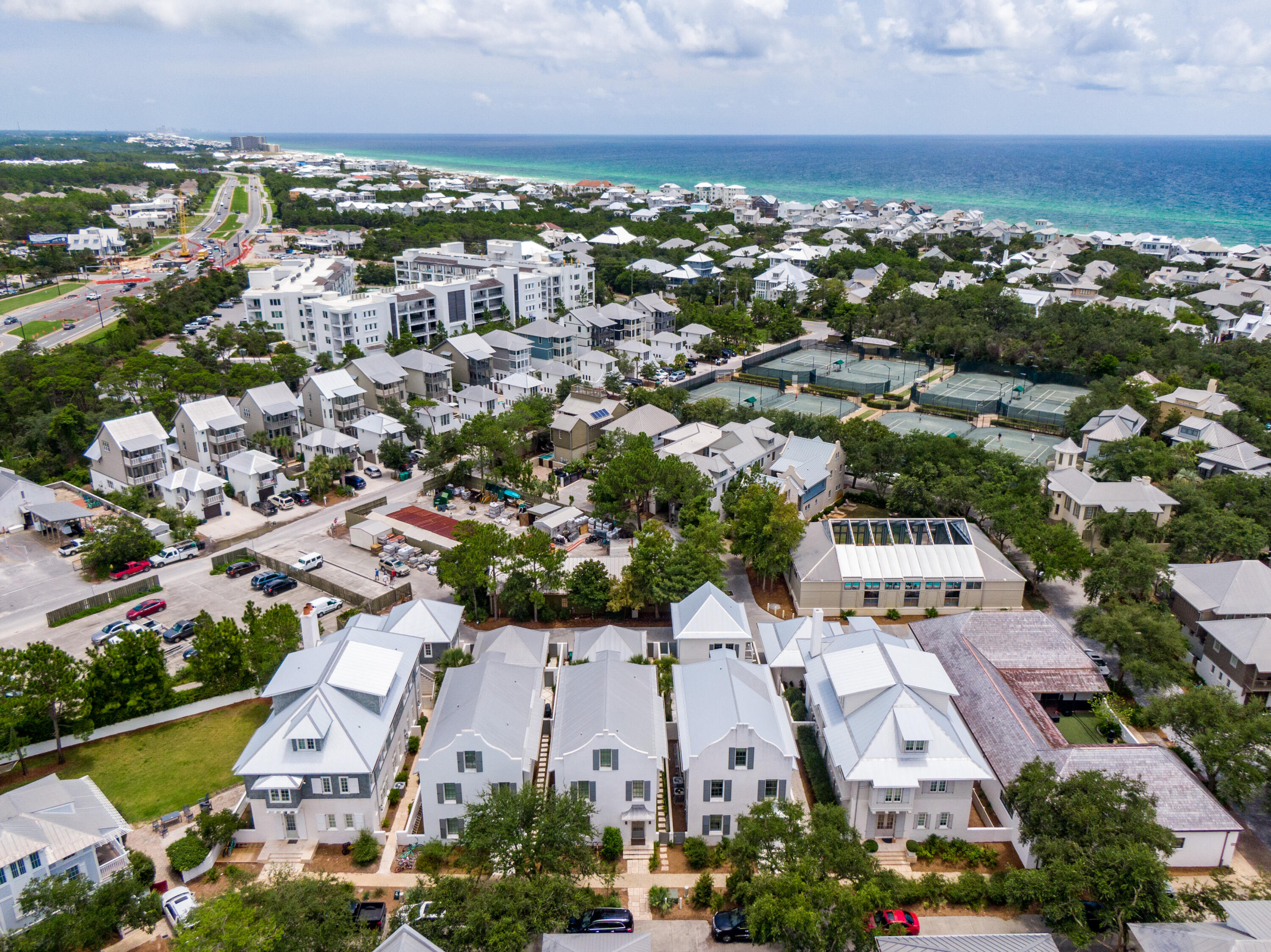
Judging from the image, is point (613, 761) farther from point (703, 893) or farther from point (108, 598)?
point (108, 598)

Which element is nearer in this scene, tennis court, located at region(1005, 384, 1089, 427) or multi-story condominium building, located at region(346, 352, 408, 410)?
multi-story condominium building, located at region(346, 352, 408, 410)

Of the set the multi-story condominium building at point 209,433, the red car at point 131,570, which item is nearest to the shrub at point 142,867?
the red car at point 131,570

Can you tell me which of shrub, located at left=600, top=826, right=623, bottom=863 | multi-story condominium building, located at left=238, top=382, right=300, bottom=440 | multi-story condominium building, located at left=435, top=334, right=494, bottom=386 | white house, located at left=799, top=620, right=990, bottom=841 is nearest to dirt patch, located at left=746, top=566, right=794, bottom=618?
white house, located at left=799, top=620, right=990, bottom=841

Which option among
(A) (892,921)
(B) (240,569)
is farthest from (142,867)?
(B) (240,569)

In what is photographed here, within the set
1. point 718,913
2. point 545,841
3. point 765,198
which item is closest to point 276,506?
point 545,841

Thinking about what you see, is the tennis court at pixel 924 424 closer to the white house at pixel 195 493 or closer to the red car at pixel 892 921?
the red car at pixel 892 921

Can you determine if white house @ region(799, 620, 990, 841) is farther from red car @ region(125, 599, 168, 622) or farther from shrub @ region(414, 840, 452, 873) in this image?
red car @ region(125, 599, 168, 622)
